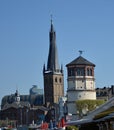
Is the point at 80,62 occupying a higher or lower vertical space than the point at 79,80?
higher

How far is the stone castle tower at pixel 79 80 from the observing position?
121938 millimetres

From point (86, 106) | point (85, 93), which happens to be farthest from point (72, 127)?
point (85, 93)

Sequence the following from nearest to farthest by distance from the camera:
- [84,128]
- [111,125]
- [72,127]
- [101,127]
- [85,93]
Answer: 1. [111,125]
2. [101,127]
3. [84,128]
4. [72,127]
5. [85,93]

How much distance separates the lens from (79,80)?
12319 centimetres

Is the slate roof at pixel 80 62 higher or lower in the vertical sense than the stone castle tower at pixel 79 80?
higher

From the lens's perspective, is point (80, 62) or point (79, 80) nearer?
point (79, 80)

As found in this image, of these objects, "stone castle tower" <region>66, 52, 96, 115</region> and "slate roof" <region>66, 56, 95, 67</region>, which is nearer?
"stone castle tower" <region>66, 52, 96, 115</region>

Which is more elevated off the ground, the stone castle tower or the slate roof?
the slate roof

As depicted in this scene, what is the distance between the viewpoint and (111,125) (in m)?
33.4

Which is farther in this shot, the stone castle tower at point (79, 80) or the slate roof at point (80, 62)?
the slate roof at point (80, 62)

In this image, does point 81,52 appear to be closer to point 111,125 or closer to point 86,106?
point 86,106

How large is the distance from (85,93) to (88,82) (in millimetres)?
2423

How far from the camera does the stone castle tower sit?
122 m

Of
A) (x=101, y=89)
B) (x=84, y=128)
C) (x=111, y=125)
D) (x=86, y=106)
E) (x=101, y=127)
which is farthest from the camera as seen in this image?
(x=101, y=89)
